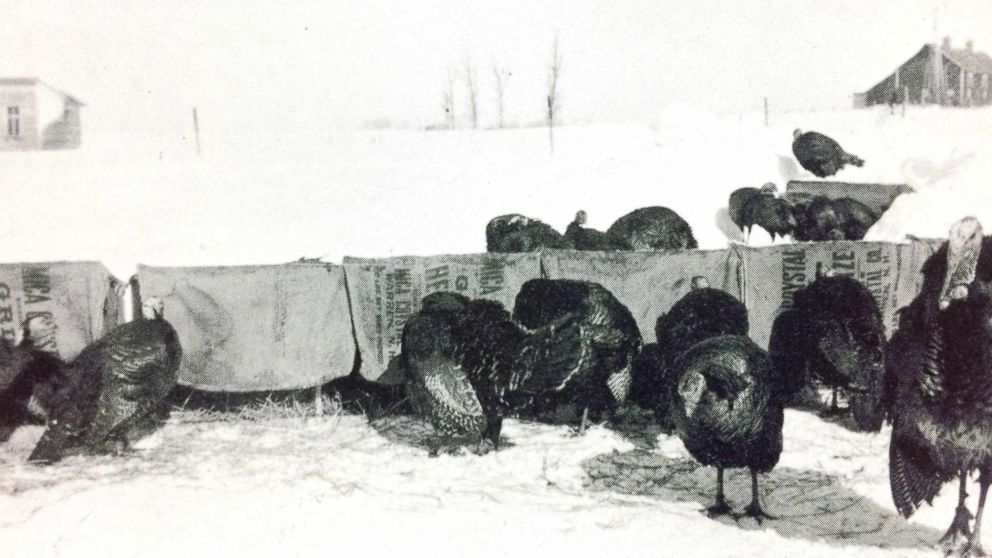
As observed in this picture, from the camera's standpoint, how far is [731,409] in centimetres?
553

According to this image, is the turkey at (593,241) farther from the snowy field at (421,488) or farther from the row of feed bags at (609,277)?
the snowy field at (421,488)

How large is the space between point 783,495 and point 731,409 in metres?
1.31

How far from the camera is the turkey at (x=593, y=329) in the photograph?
775 centimetres

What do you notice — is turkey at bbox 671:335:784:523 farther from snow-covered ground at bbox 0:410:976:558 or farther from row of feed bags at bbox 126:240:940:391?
row of feed bags at bbox 126:240:940:391

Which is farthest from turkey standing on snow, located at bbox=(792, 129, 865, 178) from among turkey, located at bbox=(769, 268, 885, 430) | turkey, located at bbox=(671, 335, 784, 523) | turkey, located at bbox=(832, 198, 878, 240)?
turkey, located at bbox=(671, 335, 784, 523)

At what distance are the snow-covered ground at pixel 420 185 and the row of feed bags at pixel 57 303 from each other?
7.20 m

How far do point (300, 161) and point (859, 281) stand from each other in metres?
20.0

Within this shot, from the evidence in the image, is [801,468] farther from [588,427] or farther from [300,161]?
[300,161]

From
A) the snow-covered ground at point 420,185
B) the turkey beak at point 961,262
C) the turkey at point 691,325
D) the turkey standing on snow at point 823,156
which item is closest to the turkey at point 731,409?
the turkey beak at point 961,262

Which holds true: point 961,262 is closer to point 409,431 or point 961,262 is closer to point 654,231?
point 409,431

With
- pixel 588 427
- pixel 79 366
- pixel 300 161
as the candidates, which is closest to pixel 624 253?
pixel 588 427

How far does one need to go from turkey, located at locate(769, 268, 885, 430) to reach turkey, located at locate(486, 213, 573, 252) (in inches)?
131

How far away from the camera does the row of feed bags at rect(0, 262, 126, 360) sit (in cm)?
808

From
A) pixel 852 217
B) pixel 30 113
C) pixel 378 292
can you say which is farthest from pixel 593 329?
pixel 30 113
